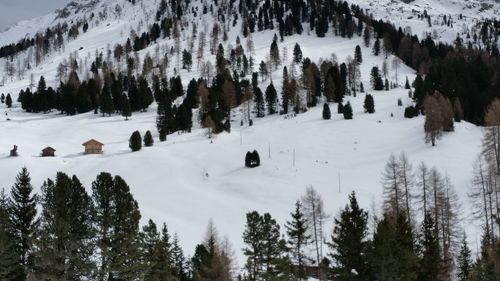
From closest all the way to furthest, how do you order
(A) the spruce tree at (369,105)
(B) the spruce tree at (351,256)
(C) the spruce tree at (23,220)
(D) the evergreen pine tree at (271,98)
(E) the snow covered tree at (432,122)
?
(B) the spruce tree at (351,256)
(C) the spruce tree at (23,220)
(E) the snow covered tree at (432,122)
(A) the spruce tree at (369,105)
(D) the evergreen pine tree at (271,98)

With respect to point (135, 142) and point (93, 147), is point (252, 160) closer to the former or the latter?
point (135, 142)

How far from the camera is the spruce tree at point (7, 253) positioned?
25.7 meters

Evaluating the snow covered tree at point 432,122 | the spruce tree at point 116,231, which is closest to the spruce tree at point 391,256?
the spruce tree at point 116,231

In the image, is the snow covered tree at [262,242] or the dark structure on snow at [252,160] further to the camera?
the dark structure on snow at [252,160]

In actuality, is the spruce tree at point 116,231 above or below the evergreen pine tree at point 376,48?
below

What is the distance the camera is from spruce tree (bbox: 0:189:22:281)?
2566cm

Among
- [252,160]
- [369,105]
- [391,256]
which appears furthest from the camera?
[369,105]

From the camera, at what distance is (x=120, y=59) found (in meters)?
179

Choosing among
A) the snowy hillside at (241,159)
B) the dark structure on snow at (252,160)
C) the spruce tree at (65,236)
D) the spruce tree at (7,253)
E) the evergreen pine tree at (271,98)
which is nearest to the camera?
the spruce tree at (65,236)

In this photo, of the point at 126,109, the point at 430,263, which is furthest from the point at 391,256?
the point at 126,109

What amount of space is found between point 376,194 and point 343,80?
60794 millimetres

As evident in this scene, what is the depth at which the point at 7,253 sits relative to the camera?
26.1 metres

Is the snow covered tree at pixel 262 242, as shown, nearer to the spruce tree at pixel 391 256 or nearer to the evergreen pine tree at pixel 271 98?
the spruce tree at pixel 391 256

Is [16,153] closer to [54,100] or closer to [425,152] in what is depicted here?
[54,100]
